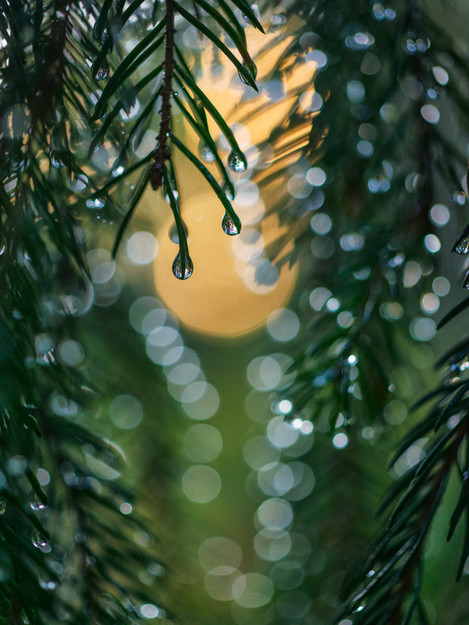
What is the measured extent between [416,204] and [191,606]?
0.38m

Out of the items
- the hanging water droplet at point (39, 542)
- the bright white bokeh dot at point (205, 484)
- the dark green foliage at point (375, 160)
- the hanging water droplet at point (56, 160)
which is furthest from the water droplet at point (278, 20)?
the bright white bokeh dot at point (205, 484)

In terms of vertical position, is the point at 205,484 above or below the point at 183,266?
below

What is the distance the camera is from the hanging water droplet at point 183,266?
0.73ft

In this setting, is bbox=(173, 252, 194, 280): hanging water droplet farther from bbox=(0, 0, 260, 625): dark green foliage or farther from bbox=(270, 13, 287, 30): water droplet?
bbox=(270, 13, 287, 30): water droplet

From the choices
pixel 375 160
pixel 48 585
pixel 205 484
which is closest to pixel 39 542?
pixel 48 585

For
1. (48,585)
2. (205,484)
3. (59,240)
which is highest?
(59,240)

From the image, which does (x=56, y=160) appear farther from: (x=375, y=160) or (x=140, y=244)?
(x=140, y=244)

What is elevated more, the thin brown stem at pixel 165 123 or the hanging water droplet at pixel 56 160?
the hanging water droplet at pixel 56 160

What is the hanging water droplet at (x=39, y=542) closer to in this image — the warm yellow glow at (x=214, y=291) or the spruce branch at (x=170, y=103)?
the spruce branch at (x=170, y=103)

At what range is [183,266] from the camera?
0.22m

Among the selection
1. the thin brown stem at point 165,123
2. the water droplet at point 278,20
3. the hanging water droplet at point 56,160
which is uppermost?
the water droplet at point 278,20

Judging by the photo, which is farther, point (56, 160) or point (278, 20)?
point (278, 20)

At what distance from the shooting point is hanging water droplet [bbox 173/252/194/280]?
22 cm

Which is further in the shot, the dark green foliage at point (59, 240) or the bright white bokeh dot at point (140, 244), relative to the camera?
the bright white bokeh dot at point (140, 244)
